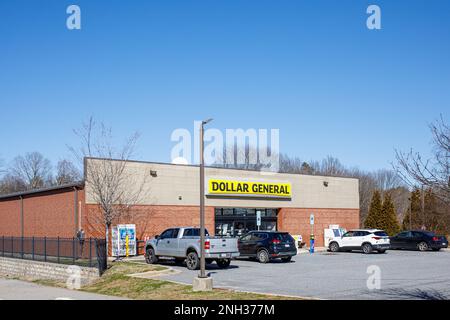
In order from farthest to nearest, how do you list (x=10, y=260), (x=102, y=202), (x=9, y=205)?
(x=9, y=205) → (x=10, y=260) → (x=102, y=202)

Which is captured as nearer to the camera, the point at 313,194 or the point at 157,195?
the point at 157,195

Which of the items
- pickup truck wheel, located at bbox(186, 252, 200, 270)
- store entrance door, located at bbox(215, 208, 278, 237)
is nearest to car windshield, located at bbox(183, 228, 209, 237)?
pickup truck wheel, located at bbox(186, 252, 200, 270)

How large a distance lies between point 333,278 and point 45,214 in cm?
2173

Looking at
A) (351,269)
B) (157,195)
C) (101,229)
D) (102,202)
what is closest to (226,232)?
(157,195)

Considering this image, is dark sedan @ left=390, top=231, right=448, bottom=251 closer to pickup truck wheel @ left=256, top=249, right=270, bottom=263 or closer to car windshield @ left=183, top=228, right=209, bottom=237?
pickup truck wheel @ left=256, top=249, right=270, bottom=263

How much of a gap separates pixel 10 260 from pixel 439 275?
22.4m

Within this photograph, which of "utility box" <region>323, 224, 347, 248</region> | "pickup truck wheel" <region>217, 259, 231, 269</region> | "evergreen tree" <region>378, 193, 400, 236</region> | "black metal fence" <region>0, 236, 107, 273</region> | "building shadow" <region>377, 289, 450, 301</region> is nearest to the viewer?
"building shadow" <region>377, 289, 450, 301</region>

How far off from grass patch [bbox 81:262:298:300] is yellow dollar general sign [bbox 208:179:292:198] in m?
13.3

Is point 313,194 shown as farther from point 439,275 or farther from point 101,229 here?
point 439,275

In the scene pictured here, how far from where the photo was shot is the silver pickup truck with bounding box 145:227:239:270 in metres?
24.4

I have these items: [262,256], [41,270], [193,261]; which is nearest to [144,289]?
[193,261]

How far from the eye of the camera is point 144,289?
19.2m

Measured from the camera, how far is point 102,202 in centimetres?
2970

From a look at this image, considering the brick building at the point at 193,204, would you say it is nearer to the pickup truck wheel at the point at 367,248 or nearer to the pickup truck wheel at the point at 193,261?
the pickup truck wheel at the point at 367,248
